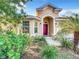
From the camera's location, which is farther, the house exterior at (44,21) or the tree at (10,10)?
the house exterior at (44,21)

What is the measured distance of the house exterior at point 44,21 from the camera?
3062 centimetres

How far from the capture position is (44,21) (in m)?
34.7

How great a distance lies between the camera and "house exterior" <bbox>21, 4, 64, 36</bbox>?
30625 millimetres

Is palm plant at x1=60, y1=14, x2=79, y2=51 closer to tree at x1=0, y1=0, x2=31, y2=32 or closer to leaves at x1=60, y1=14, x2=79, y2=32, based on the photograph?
leaves at x1=60, y1=14, x2=79, y2=32

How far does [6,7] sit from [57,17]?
23120 mm

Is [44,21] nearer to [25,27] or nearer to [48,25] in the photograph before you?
[48,25]

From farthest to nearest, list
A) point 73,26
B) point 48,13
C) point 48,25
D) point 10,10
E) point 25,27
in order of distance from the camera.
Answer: point 48,25, point 48,13, point 25,27, point 73,26, point 10,10

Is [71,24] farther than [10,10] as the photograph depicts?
Yes

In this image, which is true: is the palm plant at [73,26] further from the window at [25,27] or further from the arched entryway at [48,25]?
the arched entryway at [48,25]

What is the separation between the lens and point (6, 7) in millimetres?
10867

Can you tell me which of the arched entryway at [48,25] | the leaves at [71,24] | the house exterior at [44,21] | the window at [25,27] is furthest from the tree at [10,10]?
the arched entryway at [48,25]

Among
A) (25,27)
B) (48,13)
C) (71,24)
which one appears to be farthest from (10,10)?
(48,13)

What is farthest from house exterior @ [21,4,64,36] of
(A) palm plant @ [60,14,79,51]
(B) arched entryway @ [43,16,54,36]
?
(A) palm plant @ [60,14,79,51]

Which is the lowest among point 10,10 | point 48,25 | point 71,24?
point 48,25
